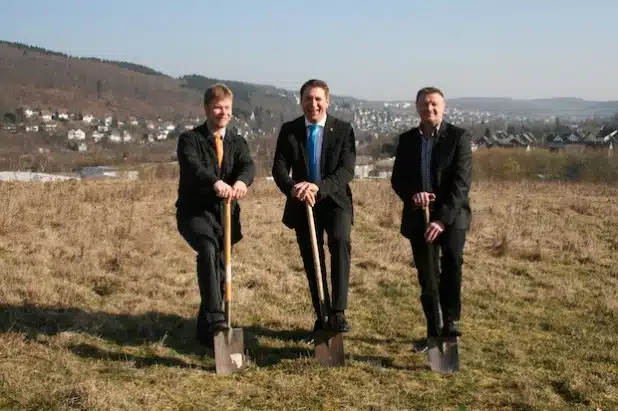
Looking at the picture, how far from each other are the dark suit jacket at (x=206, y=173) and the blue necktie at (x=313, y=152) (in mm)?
451

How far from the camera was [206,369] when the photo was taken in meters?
3.97

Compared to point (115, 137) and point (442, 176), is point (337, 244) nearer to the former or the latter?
point (442, 176)

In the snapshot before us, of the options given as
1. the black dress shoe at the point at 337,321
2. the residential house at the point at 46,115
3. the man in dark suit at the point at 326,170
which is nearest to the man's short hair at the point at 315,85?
the man in dark suit at the point at 326,170

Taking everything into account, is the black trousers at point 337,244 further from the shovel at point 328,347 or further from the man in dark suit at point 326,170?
the shovel at point 328,347

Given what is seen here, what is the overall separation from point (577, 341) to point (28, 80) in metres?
113

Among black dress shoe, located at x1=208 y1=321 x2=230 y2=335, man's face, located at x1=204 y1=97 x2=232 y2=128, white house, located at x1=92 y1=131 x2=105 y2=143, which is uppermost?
white house, located at x1=92 y1=131 x2=105 y2=143

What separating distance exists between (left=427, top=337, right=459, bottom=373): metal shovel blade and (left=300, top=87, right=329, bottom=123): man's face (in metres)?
1.78

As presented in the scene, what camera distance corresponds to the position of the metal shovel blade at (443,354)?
4.03m

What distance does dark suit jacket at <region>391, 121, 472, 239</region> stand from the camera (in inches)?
161

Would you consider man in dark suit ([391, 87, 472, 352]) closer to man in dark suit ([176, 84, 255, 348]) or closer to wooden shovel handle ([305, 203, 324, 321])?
wooden shovel handle ([305, 203, 324, 321])

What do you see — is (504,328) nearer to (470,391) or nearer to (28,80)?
(470,391)

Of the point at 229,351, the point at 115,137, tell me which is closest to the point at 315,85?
the point at 229,351

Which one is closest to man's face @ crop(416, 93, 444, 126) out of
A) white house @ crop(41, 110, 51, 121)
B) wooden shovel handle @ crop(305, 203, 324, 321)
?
wooden shovel handle @ crop(305, 203, 324, 321)

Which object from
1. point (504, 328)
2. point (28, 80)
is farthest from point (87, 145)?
point (504, 328)
